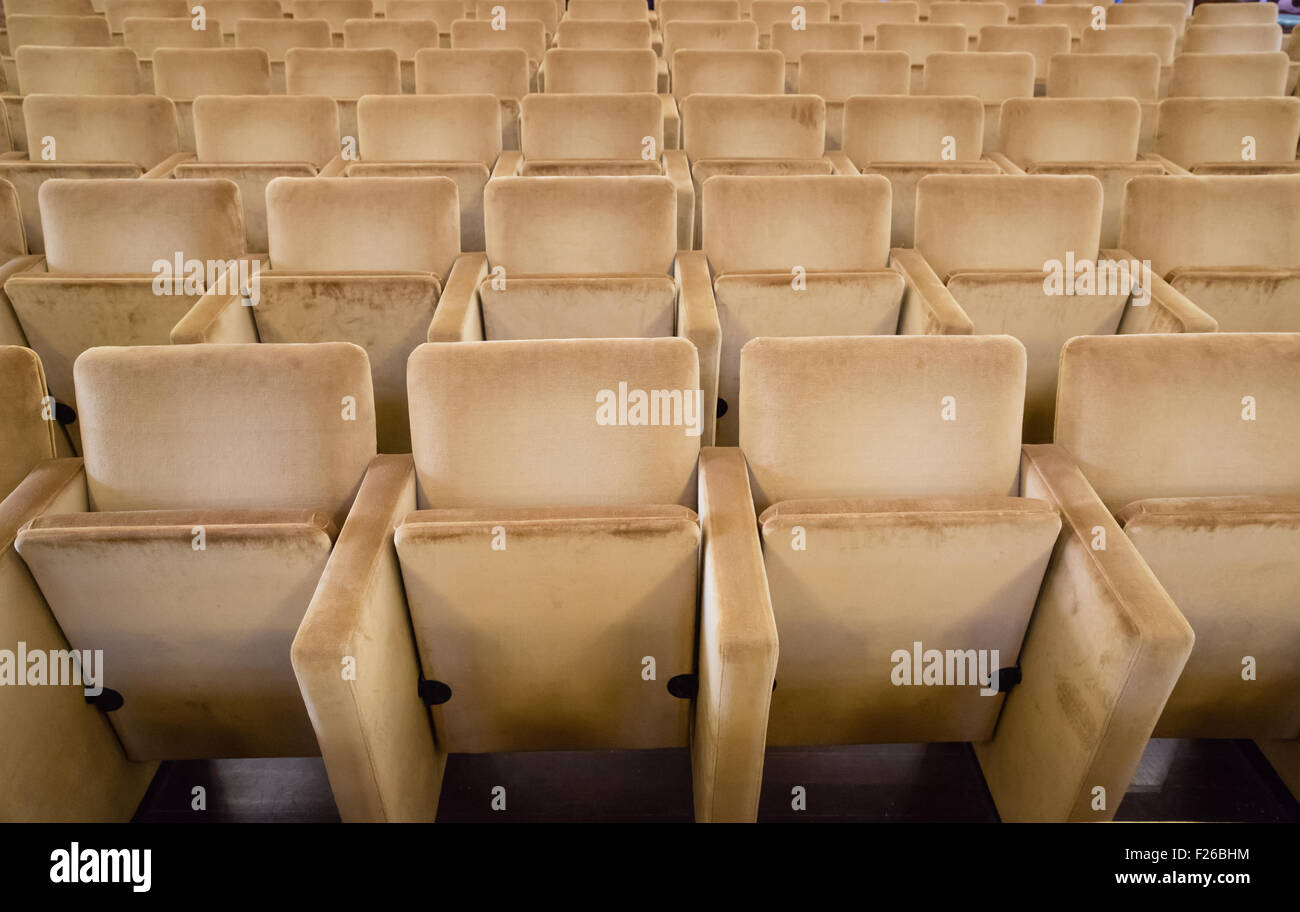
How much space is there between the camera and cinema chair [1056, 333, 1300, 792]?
1237 mm

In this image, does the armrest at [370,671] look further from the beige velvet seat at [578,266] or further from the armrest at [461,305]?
the beige velvet seat at [578,266]

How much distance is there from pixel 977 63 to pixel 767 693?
288 centimetres

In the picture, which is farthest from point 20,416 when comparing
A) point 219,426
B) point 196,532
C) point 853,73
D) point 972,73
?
point 972,73

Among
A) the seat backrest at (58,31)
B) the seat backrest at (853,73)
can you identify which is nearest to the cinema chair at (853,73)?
the seat backrest at (853,73)

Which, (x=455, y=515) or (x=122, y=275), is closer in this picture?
(x=455, y=515)

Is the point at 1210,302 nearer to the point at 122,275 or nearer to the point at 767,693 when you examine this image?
the point at 767,693

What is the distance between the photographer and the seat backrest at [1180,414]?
127 centimetres

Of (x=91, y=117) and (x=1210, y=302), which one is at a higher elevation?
(x=91, y=117)

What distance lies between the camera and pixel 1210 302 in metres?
1.87

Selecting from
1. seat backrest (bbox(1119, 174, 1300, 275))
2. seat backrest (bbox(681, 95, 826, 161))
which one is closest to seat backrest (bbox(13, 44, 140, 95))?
seat backrest (bbox(681, 95, 826, 161))

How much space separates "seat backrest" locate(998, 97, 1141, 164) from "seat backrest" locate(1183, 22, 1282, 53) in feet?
5.22

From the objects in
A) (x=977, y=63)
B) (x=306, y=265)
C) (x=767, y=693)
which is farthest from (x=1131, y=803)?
(x=977, y=63)
